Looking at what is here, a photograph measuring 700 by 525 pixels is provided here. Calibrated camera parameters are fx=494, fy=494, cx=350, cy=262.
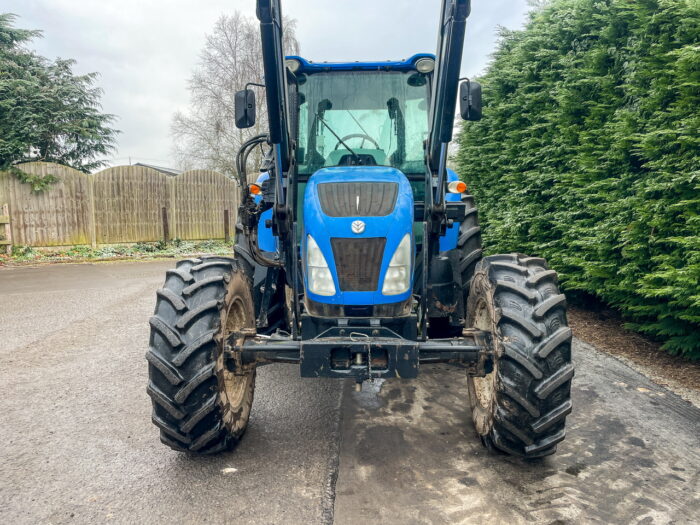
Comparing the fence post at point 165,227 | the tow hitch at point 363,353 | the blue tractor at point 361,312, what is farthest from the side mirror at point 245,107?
the fence post at point 165,227

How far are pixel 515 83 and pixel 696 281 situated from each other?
4133mm

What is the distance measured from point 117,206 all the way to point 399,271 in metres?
12.8

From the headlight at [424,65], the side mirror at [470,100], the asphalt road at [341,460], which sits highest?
the headlight at [424,65]

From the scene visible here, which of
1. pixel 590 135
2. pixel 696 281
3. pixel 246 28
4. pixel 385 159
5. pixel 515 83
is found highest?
pixel 246 28

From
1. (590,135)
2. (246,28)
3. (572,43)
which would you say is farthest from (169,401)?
(246,28)

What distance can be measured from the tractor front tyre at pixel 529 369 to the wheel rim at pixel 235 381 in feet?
4.68

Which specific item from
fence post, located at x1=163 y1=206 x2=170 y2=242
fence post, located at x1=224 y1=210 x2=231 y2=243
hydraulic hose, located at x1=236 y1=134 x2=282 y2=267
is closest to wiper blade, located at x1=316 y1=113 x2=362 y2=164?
hydraulic hose, located at x1=236 y1=134 x2=282 y2=267

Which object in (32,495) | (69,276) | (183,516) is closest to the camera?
(183,516)

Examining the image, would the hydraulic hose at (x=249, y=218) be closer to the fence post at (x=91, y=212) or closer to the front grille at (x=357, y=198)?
the front grille at (x=357, y=198)

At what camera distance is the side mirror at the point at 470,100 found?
3.02m

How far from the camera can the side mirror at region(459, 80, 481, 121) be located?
3.02m

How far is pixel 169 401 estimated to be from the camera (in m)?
2.58

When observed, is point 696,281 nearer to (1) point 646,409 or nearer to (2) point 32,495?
(1) point 646,409

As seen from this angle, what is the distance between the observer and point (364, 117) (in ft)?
12.3
